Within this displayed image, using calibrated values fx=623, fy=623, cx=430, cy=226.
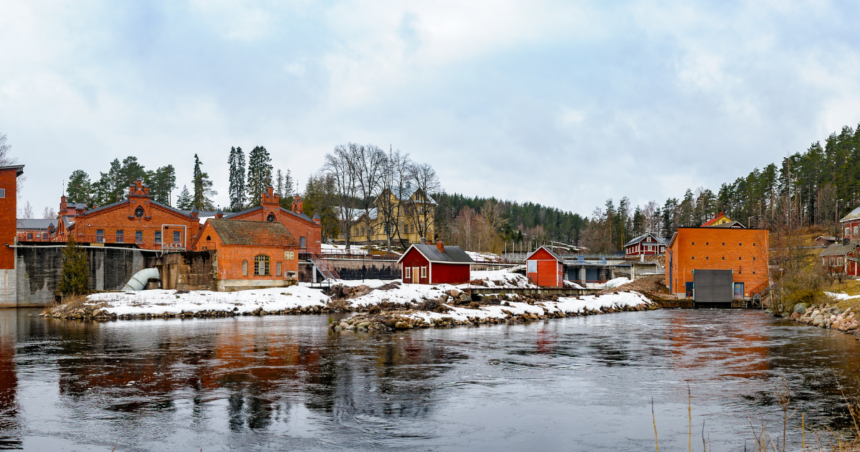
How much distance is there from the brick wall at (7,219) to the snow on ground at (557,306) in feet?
113

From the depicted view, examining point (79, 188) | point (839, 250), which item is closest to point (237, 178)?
point (79, 188)

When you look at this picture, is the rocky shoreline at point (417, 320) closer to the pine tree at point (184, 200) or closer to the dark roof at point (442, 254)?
the dark roof at point (442, 254)

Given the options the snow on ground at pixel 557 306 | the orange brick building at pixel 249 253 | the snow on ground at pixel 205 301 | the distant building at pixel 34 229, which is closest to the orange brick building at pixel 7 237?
the snow on ground at pixel 205 301

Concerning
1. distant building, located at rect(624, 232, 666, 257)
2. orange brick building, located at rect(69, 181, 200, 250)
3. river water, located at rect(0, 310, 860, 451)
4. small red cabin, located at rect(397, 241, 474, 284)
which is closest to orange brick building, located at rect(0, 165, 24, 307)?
orange brick building, located at rect(69, 181, 200, 250)

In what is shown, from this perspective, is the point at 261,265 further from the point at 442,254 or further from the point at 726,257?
the point at 726,257

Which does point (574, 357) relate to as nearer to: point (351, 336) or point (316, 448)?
point (351, 336)

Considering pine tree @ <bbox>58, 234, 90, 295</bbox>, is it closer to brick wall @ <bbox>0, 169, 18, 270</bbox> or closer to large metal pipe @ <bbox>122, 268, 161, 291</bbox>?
large metal pipe @ <bbox>122, 268, 161, 291</bbox>

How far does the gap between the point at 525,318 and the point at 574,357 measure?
16444mm

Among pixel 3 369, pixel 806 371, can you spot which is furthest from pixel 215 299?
pixel 806 371

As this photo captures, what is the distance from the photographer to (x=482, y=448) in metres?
10.1

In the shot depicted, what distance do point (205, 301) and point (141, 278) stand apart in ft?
39.3

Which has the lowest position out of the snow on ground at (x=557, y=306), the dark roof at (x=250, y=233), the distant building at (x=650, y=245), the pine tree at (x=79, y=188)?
the snow on ground at (x=557, y=306)

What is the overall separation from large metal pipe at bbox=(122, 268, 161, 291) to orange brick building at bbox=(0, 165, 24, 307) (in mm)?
7744

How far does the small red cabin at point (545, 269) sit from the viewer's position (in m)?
57.4
